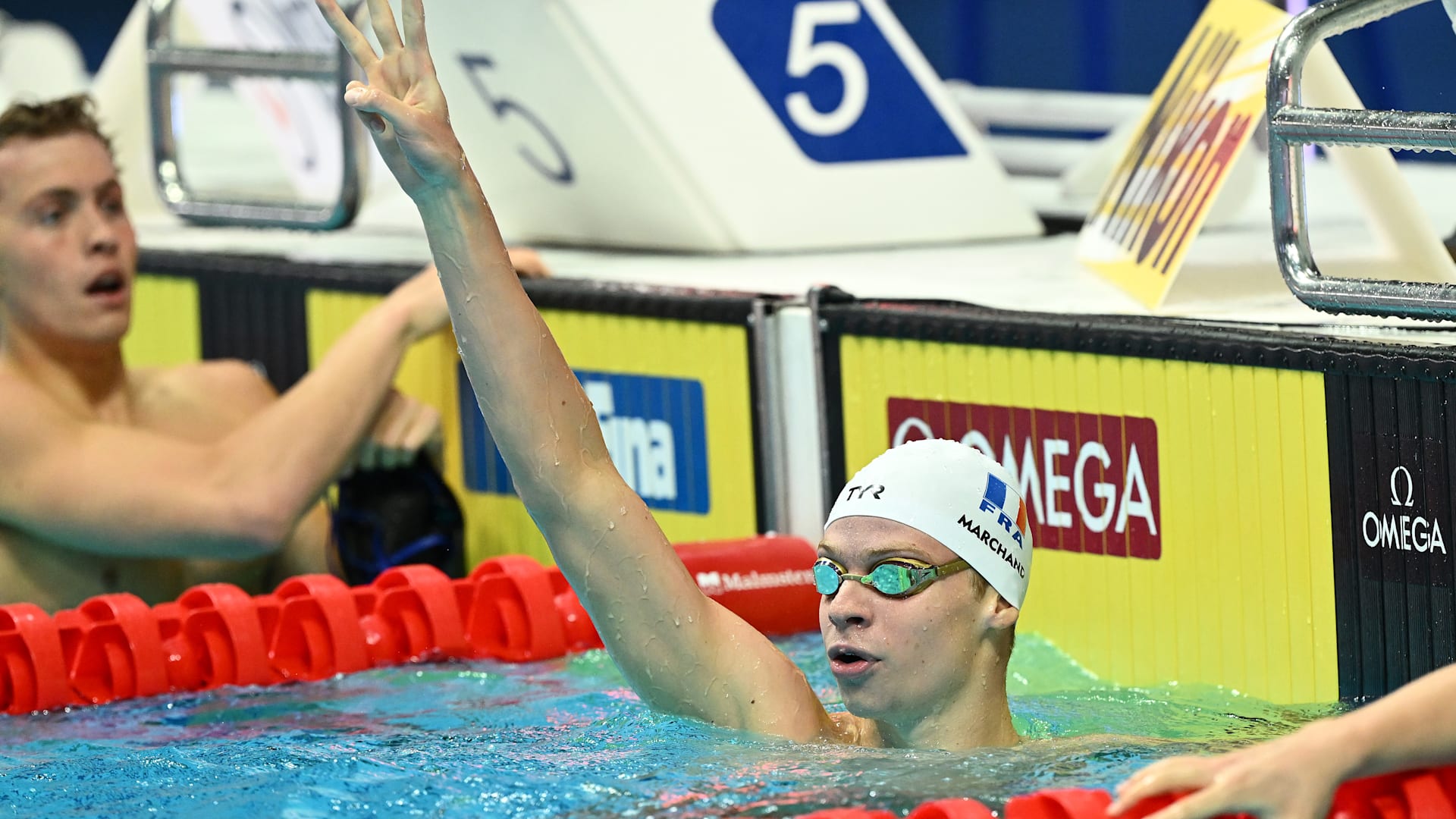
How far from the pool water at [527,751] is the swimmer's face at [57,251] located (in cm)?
78

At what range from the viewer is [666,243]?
4.55m

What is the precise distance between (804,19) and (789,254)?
482 mm

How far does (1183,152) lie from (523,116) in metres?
1.52

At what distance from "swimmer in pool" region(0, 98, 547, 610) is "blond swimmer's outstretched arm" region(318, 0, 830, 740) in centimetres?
147

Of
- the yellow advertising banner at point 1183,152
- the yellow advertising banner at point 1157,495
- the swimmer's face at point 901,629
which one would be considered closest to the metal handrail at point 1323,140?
the yellow advertising banner at point 1157,495

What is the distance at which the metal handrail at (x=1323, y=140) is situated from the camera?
8.83ft

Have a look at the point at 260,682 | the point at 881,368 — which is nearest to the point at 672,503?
the point at 881,368

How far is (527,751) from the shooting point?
276 cm

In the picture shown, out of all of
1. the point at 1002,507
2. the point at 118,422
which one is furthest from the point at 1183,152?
the point at 118,422

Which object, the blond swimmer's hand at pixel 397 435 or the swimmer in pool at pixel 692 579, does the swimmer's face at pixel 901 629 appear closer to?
the swimmer in pool at pixel 692 579

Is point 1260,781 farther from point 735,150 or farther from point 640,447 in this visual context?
point 735,150

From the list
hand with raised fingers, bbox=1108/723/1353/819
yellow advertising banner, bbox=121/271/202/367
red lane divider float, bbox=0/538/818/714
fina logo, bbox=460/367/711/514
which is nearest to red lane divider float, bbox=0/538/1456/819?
red lane divider float, bbox=0/538/818/714

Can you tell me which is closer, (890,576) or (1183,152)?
(890,576)

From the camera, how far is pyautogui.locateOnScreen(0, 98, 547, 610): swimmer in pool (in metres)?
3.65
